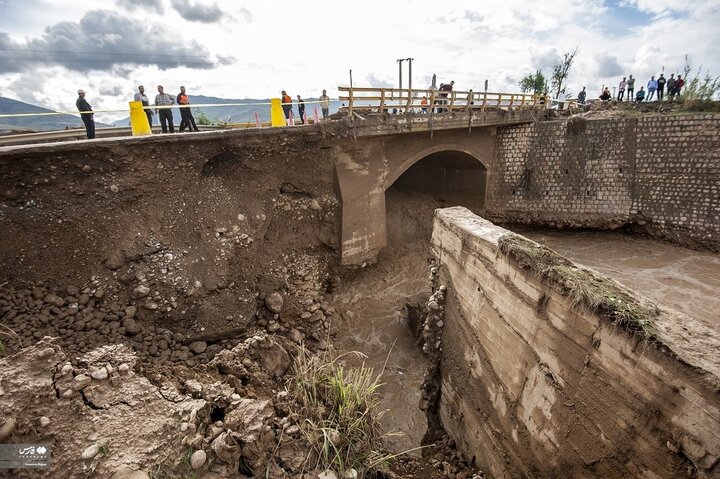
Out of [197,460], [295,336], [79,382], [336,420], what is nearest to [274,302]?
[295,336]

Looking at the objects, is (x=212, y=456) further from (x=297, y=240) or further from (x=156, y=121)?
(x=156, y=121)

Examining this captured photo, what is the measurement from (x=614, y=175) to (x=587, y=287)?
12354mm

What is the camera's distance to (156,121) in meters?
11.1

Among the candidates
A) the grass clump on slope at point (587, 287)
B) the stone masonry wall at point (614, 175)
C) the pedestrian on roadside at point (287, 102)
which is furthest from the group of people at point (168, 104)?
the stone masonry wall at point (614, 175)

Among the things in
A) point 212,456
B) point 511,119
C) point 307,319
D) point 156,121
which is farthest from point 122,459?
point 511,119

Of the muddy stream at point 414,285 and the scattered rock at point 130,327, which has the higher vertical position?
the scattered rock at point 130,327

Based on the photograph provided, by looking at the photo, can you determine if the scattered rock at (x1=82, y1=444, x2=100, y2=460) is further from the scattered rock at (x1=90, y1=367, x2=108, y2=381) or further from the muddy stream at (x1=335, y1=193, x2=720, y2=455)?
the muddy stream at (x1=335, y1=193, x2=720, y2=455)

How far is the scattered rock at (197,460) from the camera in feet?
8.97

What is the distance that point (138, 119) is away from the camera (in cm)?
856

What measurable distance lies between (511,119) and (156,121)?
13097 millimetres

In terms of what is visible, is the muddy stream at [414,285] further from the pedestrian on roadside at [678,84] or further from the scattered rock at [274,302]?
the pedestrian on roadside at [678,84]

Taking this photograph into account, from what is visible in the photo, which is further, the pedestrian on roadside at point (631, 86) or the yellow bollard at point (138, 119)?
the pedestrian on roadside at point (631, 86)

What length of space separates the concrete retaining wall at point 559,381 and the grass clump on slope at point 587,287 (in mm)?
85

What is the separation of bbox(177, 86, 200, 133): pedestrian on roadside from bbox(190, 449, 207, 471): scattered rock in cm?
898
